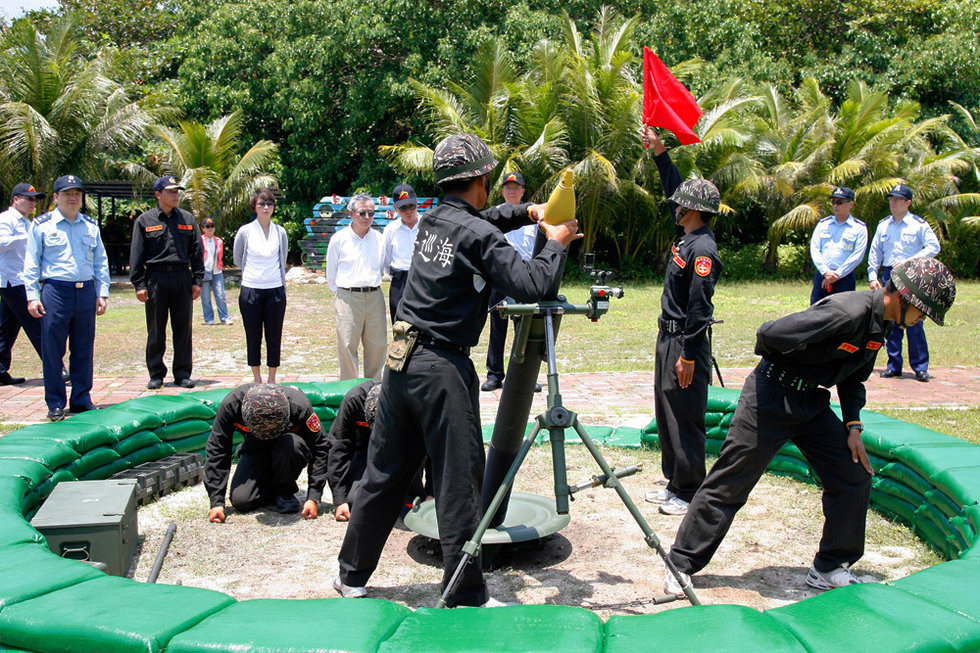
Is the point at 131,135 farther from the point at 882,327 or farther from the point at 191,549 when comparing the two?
the point at 882,327

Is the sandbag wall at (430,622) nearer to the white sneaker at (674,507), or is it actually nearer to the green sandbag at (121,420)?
the white sneaker at (674,507)

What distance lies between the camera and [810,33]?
27719mm

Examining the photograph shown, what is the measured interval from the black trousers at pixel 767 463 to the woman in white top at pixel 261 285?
5165 mm

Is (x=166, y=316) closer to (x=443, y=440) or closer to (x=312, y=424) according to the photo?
(x=312, y=424)

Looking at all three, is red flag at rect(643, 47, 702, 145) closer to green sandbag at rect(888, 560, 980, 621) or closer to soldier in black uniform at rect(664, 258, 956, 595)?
soldier in black uniform at rect(664, 258, 956, 595)

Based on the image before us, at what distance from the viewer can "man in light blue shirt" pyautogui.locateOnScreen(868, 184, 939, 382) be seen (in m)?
8.90

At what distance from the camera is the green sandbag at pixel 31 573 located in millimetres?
2748

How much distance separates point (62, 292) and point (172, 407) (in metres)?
2.25

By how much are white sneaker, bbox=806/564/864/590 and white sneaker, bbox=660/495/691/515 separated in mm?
1116

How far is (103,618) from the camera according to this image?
2602 mm

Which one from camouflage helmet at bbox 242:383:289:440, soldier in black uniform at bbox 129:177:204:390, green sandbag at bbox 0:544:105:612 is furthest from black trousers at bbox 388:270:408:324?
green sandbag at bbox 0:544:105:612

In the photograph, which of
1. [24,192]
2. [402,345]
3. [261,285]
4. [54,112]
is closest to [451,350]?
[402,345]

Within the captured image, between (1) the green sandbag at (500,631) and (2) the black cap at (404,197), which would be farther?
(2) the black cap at (404,197)

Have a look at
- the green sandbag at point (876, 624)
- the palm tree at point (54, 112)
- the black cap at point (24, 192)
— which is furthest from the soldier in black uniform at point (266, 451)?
the palm tree at point (54, 112)
